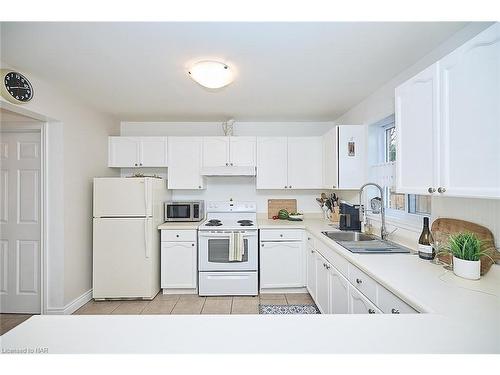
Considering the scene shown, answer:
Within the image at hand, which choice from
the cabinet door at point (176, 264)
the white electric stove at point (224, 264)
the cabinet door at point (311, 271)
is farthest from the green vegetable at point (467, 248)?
the cabinet door at point (176, 264)

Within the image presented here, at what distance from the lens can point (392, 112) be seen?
2338 mm

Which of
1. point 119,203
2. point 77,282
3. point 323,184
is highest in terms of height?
point 323,184

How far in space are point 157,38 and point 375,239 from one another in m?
2.44

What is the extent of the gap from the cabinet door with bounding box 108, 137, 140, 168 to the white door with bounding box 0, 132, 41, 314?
0.89m

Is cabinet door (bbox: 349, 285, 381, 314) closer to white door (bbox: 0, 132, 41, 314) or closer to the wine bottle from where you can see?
the wine bottle

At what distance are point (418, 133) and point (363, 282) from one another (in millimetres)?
989

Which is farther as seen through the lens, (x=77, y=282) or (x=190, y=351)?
(x=77, y=282)

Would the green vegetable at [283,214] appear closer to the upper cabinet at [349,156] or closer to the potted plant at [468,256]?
the upper cabinet at [349,156]

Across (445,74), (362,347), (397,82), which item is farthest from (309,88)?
(362,347)

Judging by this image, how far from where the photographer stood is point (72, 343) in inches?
30.1

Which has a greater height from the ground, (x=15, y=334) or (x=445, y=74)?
(x=445, y=74)

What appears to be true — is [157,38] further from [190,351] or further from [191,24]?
[190,351]

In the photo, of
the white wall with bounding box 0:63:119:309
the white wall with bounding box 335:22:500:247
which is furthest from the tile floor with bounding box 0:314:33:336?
the white wall with bounding box 335:22:500:247

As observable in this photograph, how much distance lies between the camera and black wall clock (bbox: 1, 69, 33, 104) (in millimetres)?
1941
